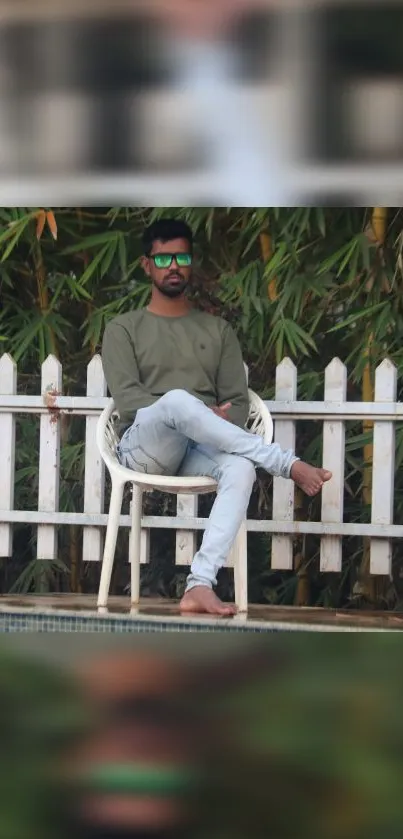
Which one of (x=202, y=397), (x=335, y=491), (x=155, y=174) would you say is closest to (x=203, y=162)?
(x=155, y=174)

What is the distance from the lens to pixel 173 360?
146 inches

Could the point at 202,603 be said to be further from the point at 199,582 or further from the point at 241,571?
the point at 241,571

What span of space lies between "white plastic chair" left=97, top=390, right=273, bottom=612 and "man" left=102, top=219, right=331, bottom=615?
55mm

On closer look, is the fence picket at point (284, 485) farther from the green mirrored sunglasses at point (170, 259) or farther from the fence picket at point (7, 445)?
the fence picket at point (7, 445)

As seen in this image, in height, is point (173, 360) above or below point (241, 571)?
above

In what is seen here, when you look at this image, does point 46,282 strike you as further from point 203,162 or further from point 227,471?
point 203,162

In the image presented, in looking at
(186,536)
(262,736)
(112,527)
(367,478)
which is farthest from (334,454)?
(262,736)

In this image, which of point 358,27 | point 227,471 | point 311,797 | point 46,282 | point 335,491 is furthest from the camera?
point 46,282

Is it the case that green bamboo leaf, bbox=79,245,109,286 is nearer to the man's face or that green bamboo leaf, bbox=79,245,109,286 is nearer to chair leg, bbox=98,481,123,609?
the man's face

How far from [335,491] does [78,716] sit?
3800mm

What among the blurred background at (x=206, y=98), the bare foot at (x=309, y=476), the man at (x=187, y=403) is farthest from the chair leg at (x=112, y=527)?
the blurred background at (x=206, y=98)

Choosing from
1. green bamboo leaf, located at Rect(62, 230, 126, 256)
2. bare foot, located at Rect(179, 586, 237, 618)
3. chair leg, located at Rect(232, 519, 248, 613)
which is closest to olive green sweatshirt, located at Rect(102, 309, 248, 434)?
chair leg, located at Rect(232, 519, 248, 613)

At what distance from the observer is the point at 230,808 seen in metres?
0.45

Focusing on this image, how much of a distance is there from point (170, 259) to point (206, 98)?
9.36 ft
